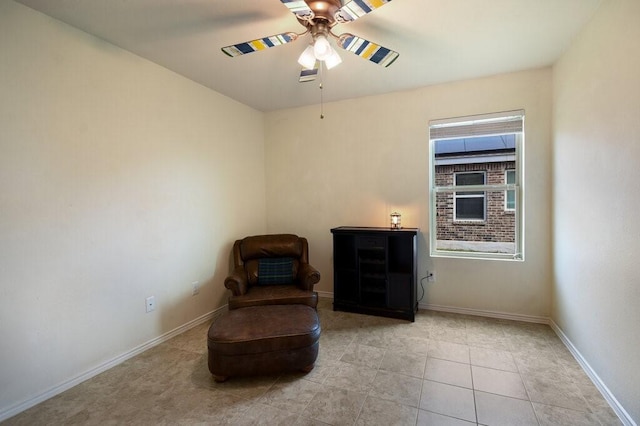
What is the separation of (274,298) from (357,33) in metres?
2.42

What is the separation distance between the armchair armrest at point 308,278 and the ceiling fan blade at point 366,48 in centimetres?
205

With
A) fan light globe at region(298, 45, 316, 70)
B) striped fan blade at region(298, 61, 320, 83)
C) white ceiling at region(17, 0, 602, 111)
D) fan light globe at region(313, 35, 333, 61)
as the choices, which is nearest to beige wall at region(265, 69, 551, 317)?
white ceiling at region(17, 0, 602, 111)

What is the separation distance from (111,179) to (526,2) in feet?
10.8

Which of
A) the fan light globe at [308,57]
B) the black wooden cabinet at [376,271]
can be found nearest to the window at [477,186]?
the black wooden cabinet at [376,271]

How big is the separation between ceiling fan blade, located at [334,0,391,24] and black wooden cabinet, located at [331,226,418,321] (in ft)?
6.86

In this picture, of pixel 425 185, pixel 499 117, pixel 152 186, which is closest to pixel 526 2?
pixel 499 117

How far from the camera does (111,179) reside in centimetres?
234

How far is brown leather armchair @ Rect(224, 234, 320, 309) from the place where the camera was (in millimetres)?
2807

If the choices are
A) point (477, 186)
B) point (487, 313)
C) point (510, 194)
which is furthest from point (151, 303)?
point (510, 194)

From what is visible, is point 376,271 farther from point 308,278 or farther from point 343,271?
point 308,278

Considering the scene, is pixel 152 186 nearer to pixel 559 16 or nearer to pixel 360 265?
pixel 360 265

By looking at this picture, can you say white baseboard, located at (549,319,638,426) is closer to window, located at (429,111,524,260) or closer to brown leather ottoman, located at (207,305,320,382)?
window, located at (429,111,524,260)

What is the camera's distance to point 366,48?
193 centimetres

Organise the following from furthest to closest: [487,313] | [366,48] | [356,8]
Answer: [487,313], [366,48], [356,8]
